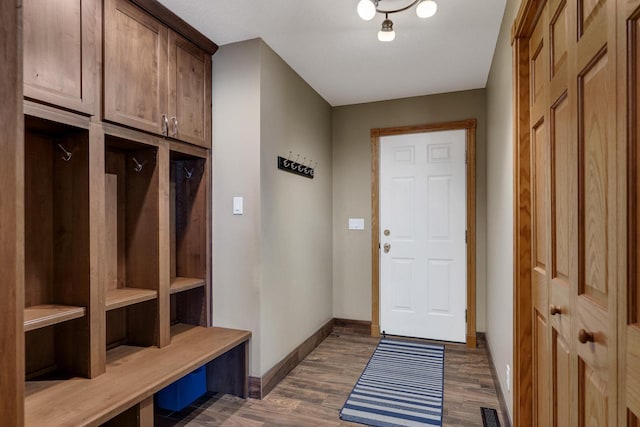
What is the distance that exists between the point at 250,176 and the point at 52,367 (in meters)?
1.55

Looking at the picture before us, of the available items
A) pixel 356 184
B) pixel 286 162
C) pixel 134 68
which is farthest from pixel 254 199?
pixel 356 184

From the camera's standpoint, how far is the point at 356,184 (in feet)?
12.9

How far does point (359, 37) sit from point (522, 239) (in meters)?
1.72

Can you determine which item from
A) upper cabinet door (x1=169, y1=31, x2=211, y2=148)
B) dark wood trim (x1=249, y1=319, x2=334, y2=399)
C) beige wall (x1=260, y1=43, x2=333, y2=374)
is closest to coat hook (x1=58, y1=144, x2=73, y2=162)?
upper cabinet door (x1=169, y1=31, x2=211, y2=148)

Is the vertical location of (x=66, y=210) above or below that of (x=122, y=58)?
below

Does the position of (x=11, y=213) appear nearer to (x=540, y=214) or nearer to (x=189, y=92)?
(x=189, y=92)

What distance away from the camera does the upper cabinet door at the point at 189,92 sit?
2.32 meters

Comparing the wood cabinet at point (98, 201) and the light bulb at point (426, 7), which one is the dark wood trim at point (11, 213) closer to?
the wood cabinet at point (98, 201)

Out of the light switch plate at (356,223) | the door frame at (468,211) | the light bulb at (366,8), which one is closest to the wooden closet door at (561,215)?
the light bulb at (366,8)

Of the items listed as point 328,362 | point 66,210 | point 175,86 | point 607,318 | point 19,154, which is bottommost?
point 328,362

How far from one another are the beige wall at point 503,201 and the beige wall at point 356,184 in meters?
1.06

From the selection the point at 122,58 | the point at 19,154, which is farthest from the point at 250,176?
the point at 19,154

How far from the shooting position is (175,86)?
2.34 metres

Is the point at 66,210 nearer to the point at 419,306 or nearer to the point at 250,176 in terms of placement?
the point at 250,176
